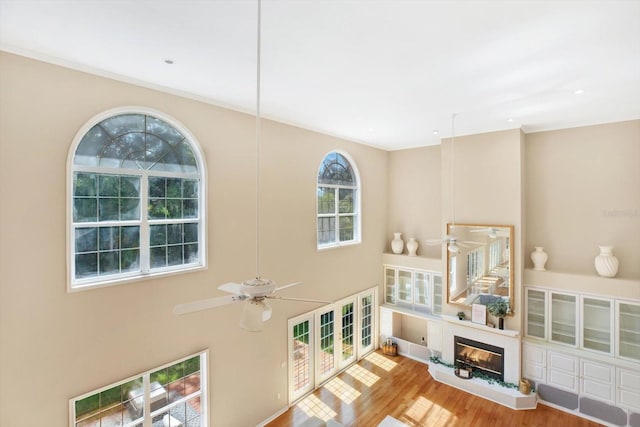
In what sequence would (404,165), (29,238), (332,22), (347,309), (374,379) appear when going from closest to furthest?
(332,22) < (29,238) < (374,379) < (347,309) < (404,165)

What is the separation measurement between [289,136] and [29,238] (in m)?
3.92

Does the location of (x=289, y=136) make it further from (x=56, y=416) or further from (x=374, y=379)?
(x=374, y=379)

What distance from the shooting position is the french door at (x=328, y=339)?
598cm

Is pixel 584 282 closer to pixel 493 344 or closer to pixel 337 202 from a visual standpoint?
pixel 493 344

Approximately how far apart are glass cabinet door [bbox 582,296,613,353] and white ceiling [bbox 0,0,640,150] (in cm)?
345

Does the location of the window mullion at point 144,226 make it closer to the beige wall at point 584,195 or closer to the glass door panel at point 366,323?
the glass door panel at point 366,323

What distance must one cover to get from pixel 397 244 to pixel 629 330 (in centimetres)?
451

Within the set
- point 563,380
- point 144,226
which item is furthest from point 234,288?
point 563,380

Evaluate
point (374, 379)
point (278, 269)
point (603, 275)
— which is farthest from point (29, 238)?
point (603, 275)

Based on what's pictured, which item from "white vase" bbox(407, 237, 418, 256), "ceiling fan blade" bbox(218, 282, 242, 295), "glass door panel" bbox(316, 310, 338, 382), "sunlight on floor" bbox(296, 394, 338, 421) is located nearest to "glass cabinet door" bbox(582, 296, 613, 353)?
"white vase" bbox(407, 237, 418, 256)

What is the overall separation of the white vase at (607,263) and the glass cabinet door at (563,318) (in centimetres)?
68

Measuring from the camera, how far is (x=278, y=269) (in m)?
5.53

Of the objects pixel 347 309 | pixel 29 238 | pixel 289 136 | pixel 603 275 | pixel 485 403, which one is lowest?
pixel 485 403

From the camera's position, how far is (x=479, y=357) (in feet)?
21.4
